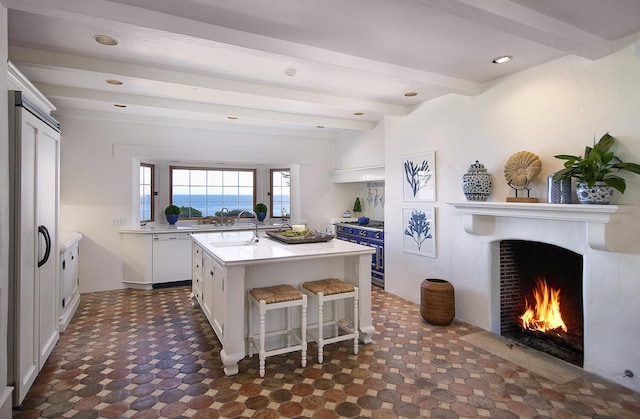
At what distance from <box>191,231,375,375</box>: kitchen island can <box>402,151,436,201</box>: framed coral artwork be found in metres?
1.39

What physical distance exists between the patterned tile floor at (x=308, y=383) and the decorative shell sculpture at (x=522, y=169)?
5.03 feet

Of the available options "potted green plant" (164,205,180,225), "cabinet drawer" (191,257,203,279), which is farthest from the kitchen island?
"potted green plant" (164,205,180,225)

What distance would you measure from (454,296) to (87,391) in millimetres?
3377

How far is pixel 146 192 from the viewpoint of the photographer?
223 inches

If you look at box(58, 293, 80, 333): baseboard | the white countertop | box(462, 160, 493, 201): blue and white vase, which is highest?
box(462, 160, 493, 201): blue and white vase

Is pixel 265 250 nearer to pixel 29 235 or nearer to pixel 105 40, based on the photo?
pixel 29 235

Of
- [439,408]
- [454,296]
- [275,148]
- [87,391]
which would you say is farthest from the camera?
[275,148]

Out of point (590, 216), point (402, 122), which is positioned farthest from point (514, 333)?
point (402, 122)

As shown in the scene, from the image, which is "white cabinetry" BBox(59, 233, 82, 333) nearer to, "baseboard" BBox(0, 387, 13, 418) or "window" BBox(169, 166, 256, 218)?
"baseboard" BBox(0, 387, 13, 418)

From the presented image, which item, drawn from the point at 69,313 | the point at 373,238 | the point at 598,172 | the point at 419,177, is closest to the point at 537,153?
the point at 598,172

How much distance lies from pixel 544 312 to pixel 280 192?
4.52 m

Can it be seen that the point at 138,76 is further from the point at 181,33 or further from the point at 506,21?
the point at 506,21

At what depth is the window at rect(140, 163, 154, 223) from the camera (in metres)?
5.55

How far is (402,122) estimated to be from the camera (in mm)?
4676
